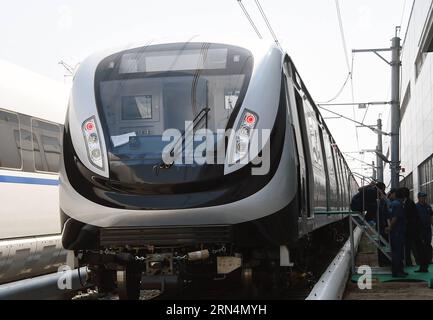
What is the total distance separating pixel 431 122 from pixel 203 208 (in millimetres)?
17177

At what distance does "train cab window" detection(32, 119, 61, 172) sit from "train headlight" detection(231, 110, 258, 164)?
478cm

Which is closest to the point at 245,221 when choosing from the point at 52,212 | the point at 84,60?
the point at 84,60

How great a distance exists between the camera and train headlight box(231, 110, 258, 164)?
6723 mm

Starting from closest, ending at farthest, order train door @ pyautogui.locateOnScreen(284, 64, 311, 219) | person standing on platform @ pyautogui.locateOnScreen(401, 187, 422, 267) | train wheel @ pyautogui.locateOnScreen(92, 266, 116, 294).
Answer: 1. train wheel @ pyautogui.locateOnScreen(92, 266, 116, 294)
2. train door @ pyautogui.locateOnScreen(284, 64, 311, 219)
3. person standing on platform @ pyautogui.locateOnScreen(401, 187, 422, 267)

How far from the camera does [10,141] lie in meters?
9.97

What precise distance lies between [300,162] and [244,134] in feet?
3.87

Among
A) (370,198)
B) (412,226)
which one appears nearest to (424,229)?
(412,226)

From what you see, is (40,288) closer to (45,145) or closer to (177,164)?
(45,145)

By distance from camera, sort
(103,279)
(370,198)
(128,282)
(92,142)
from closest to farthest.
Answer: (92,142) → (128,282) → (103,279) → (370,198)

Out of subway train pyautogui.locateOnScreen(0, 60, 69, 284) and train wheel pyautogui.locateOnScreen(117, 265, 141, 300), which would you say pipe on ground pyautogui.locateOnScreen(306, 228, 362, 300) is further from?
subway train pyautogui.locateOnScreen(0, 60, 69, 284)

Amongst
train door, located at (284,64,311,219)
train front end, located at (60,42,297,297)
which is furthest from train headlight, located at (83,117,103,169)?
train door, located at (284,64,311,219)

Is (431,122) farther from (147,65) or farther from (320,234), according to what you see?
(147,65)

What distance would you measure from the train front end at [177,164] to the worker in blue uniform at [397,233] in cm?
450

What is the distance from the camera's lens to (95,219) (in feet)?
22.4
